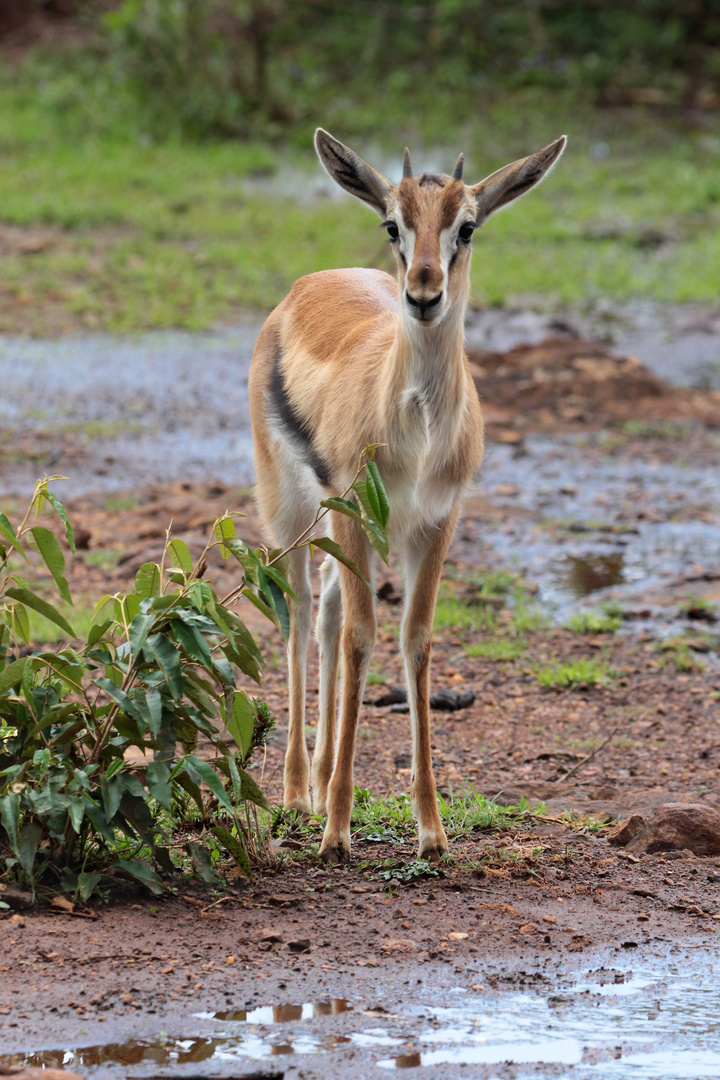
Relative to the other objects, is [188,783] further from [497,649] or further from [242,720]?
[497,649]

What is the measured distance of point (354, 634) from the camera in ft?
13.6

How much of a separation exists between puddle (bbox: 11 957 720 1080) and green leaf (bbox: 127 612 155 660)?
2.97 feet

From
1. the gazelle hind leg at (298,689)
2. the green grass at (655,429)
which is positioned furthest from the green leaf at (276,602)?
the green grass at (655,429)

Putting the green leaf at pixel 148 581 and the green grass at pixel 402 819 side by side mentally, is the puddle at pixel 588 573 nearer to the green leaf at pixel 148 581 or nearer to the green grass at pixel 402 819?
the green grass at pixel 402 819

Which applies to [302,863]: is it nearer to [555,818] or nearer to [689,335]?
[555,818]

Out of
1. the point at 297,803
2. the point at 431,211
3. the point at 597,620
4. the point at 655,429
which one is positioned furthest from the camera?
the point at 655,429

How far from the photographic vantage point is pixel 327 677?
468cm

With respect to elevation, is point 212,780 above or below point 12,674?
below

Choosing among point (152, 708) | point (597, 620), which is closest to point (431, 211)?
point (152, 708)

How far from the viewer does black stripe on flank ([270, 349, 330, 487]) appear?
4.38 metres

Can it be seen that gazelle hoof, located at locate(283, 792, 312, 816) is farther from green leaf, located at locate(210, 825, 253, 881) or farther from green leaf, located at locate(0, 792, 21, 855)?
green leaf, located at locate(0, 792, 21, 855)

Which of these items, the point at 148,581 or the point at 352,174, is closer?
the point at 148,581

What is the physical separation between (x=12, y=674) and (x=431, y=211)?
1.74m

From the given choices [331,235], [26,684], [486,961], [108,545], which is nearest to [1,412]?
[108,545]
